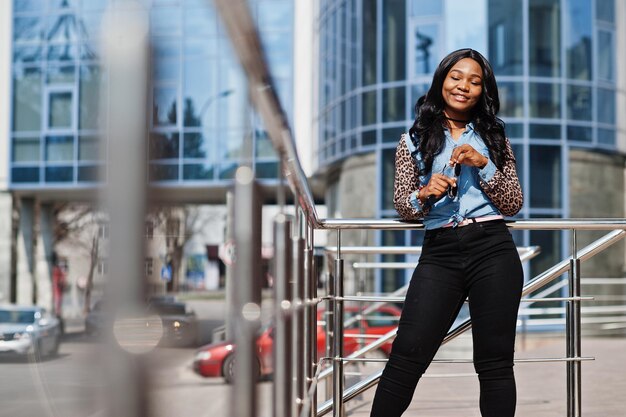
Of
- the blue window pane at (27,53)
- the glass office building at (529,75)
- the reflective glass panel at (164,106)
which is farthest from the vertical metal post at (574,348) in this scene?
the glass office building at (529,75)

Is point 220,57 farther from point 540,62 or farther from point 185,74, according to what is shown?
Result: point 540,62

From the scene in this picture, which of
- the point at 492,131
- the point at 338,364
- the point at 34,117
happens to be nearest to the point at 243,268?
the point at 34,117

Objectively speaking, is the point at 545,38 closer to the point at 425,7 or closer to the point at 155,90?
the point at 425,7

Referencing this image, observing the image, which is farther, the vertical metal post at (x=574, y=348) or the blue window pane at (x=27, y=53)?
the vertical metal post at (x=574, y=348)

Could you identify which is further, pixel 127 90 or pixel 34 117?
pixel 34 117

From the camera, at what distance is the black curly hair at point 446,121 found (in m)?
2.35

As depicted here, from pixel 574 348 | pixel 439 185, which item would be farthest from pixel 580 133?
pixel 439 185

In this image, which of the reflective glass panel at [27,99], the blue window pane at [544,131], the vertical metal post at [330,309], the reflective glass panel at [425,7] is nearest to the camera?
the reflective glass panel at [27,99]

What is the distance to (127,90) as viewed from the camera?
0.48m

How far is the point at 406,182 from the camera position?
7.86ft

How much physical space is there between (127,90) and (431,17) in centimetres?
1479

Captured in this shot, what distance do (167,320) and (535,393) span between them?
4825 mm

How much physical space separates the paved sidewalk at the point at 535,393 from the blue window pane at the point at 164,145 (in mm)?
2899

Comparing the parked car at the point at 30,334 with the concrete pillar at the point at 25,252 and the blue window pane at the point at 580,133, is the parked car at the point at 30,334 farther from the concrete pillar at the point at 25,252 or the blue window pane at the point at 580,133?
the blue window pane at the point at 580,133
